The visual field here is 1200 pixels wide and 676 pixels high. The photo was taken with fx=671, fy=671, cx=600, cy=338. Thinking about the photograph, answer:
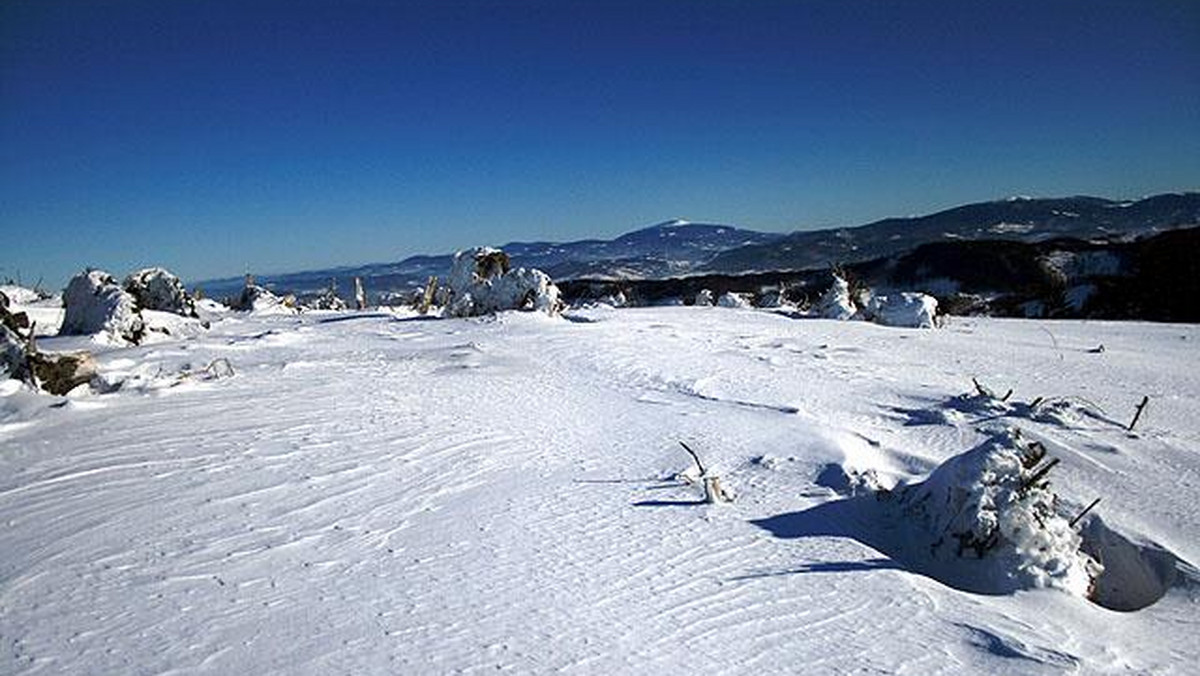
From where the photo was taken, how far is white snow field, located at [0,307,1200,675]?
6.99ft

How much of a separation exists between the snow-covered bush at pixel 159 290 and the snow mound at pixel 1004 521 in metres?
10.5

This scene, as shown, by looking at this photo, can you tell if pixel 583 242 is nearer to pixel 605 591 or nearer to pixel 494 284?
pixel 494 284

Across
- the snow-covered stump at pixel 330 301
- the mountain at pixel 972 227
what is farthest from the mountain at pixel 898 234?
the snow-covered stump at pixel 330 301

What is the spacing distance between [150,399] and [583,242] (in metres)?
116

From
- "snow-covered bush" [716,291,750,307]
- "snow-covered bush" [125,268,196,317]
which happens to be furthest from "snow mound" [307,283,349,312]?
"snow-covered bush" [716,291,750,307]

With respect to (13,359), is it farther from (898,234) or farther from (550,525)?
(898,234)

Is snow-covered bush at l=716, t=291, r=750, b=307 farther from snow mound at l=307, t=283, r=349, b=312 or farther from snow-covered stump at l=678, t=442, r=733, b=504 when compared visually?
snow-covered stump at l=678, t=442, r=733, b=504

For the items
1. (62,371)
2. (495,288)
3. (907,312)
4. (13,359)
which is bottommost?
(907,312)

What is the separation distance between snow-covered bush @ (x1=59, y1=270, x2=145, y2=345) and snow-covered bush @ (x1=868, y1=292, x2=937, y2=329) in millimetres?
10309

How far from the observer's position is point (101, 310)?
301 inches

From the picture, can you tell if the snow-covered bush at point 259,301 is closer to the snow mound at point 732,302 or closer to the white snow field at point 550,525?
the white snow field at point 550,525

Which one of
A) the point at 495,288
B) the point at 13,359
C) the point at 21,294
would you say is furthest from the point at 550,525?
the point at 21,294

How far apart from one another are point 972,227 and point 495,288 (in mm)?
89288

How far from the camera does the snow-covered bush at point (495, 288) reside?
10.2m
